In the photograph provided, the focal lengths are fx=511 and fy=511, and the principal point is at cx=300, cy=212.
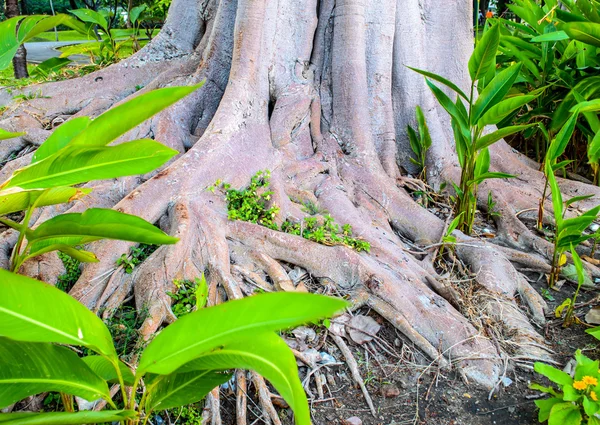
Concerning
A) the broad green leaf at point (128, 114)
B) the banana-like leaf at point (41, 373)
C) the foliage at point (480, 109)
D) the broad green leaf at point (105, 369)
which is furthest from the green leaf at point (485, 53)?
the banana-like leaf at point (41, 373)

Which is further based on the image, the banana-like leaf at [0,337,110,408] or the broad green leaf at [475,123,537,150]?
the broad green leaf at [475,123,537,150]

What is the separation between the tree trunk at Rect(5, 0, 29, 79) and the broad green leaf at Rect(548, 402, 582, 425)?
6823 mm

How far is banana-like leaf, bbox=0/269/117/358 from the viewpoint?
4.15ft

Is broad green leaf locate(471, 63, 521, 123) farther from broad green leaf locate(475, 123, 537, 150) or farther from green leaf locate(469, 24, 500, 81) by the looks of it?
broad green leaf locate(475, 123, 537, 150)

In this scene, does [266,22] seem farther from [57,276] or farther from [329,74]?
[57,276]

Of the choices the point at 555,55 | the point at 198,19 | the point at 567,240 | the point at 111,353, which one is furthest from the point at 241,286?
the point at 555,55

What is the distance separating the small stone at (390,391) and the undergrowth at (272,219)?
2.76ft

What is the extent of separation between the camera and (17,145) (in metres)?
4.04

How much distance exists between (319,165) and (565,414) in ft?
7.19

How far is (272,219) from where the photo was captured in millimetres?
3117

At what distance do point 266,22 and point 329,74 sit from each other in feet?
2.11

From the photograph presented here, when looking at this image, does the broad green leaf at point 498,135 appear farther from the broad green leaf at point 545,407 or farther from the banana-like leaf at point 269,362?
the banana-like leaf at point 269,362

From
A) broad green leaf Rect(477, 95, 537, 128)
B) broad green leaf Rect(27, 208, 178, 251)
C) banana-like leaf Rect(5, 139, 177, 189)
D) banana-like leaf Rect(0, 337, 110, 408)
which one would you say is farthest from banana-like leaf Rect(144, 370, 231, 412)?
broad green leaf Rect(477, 95, 537, 128)

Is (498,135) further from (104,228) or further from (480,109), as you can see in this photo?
(104,228)
